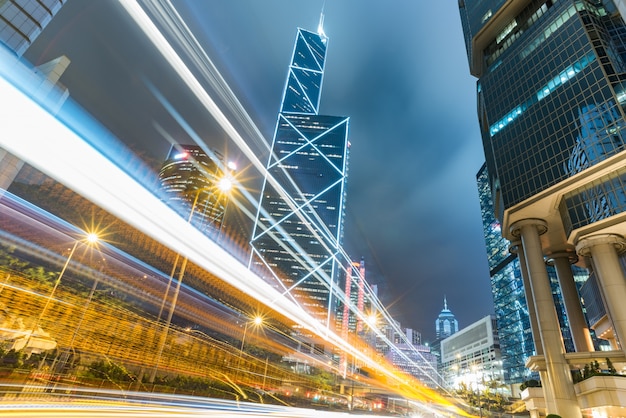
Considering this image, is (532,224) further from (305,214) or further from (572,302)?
(305,214)

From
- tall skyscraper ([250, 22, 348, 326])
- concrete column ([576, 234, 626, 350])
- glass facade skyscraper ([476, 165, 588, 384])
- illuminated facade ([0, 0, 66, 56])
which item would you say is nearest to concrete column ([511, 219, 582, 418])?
concrete column ([576, 234, 626, 350])

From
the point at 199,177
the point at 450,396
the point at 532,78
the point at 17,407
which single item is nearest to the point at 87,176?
the point at 17,407

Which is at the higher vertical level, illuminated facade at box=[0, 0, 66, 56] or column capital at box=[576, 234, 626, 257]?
illuminated facade at box=[0, 0, 66, 56]

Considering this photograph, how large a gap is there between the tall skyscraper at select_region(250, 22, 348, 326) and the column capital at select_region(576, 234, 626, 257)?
10884 cm

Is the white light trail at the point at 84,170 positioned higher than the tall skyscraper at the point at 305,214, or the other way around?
the tall skyscraper at the point at 305,214

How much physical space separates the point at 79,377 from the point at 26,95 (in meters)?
13.4

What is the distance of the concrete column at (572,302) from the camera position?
4272 centimetres

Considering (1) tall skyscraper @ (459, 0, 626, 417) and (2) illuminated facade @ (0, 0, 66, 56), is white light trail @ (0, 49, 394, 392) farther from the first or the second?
(2) illuminated facade @ (0, 0, 66, 56)

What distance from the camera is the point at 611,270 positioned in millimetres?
33438

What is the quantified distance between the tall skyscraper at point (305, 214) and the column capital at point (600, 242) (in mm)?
108838

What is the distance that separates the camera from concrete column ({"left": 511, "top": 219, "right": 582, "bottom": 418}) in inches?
1219

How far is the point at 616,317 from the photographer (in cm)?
3097

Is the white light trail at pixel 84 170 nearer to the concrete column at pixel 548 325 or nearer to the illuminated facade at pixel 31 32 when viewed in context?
the concrete column at pixel 548 325

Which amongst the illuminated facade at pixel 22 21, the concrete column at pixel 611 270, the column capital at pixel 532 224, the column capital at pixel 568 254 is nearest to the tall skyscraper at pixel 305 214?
the column capital at pixel 568 254
